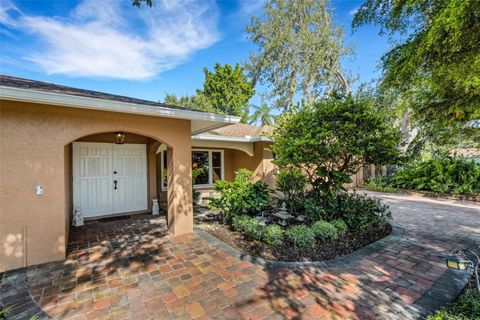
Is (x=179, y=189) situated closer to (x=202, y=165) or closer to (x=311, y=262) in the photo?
(x=311, y=262)

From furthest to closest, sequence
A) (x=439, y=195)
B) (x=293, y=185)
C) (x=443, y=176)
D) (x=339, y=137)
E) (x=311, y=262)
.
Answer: (x=443, y=176) < (x=439, y=195) < (x=293, y=185) < (x=339, y=137) < (x=311, y=262)

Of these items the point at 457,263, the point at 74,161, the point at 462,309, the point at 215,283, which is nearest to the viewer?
the point at 457,263

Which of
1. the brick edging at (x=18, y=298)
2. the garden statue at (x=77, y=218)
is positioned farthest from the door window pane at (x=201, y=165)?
the brick edging at (x=18, y=298)

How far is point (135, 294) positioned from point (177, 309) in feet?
2.50

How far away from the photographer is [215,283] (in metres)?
3.33

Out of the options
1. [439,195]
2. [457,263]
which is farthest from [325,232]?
[439,195]

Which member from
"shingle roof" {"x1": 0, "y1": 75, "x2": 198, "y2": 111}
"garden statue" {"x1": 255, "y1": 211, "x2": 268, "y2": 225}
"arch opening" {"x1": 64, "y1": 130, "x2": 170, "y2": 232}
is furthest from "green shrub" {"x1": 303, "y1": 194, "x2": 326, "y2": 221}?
"arch opening" {"x1": 64, "y1": 130, "x2": 170, "y2": 232}

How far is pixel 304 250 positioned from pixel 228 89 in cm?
2145

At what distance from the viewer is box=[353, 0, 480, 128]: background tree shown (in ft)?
7.72

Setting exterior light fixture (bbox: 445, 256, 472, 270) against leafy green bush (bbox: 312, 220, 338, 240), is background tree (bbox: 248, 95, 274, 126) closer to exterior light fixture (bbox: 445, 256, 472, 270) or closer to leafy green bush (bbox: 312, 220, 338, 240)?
leafy green bush (bbox: 312, 220, 338, 240)

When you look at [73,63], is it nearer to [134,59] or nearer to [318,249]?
[134,59]

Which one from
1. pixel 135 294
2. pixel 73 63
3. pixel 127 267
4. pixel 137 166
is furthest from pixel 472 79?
pixel 73 63

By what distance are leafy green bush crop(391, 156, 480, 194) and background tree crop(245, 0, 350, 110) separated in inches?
311

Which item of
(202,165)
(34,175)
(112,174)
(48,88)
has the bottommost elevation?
(112,174)
